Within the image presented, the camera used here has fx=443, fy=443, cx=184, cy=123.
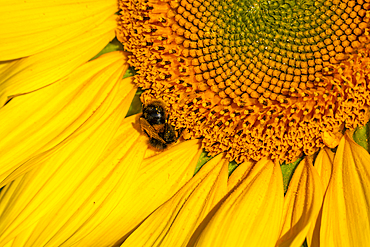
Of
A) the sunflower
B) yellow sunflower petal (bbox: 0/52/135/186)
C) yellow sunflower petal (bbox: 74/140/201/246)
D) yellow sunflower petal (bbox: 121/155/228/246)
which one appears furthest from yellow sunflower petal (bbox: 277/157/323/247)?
yellow sunflower petal (bbox: 0/52/135/186)

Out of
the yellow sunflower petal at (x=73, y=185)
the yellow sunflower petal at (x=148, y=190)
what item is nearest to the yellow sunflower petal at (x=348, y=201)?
the yellow sunflower petal at (x=148, y=190)

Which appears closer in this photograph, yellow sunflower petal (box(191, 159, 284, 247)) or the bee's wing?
yellow sunflower petal (box(191, 159, 284, 247))

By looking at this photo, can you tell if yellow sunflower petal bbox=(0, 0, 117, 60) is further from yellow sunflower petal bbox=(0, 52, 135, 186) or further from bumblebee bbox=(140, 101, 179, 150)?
bumblebee bbox=(140, 101, 179, 150)

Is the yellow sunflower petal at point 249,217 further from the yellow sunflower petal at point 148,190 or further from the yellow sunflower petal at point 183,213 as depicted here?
the yellow sunflower petal at point 148,190

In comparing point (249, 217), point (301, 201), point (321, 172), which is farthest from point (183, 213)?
point (321, 172)

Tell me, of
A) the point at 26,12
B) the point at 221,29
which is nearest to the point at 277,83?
the point at 221,29

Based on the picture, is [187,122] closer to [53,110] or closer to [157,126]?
[157,126]
